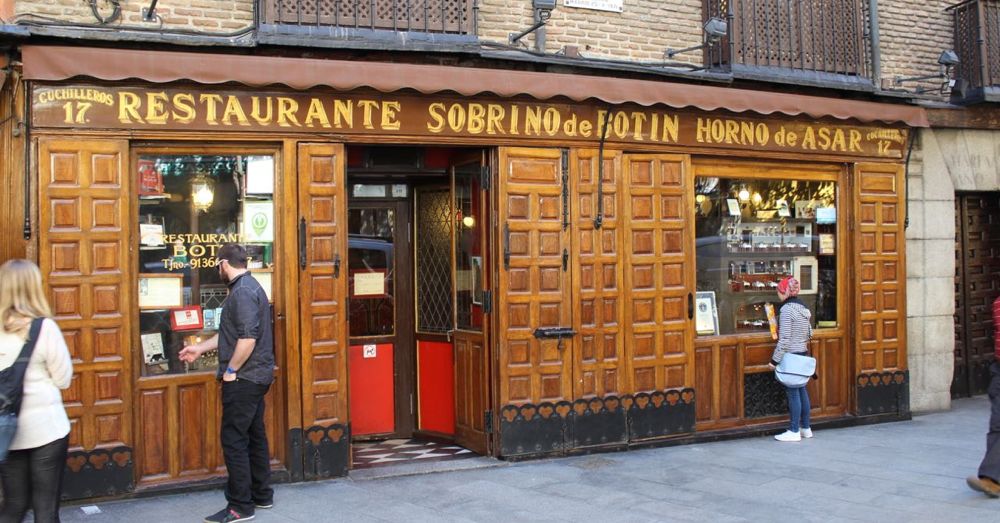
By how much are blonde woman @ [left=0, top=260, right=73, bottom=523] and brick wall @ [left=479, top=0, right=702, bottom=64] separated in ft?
16.6

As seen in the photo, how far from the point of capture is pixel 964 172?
11.2 metres

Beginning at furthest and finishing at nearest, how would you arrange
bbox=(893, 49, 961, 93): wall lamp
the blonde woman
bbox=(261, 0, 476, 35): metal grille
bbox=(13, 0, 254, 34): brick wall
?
bbox=(893, 49, 961, 93): wall lamp → bbox=(261, 0, 476, 35): metal grille → bbox=(13, 0, 254, 34): brick wall → the blonde woman

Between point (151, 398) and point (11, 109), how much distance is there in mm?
2537

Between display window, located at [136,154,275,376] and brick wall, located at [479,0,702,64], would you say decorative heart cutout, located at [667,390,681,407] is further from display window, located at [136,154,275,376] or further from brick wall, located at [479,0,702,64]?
display window, located at [136,154,275,376]

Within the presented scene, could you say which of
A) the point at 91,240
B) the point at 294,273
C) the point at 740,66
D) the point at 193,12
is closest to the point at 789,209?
the point at 740,66

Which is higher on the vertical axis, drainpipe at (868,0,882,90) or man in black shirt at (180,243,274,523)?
drainpipe at (868,0,882,90)

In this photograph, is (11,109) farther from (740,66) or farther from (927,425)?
(927,425)

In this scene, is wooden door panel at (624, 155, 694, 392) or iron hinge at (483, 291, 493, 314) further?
wooden door panel at (624, 155, 694, 392)

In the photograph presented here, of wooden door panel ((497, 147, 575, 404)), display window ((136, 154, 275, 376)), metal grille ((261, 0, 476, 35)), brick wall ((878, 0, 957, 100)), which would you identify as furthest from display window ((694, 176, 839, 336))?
display window ((136, 154, 275, 376))

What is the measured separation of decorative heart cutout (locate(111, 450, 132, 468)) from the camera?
6938 millimetres

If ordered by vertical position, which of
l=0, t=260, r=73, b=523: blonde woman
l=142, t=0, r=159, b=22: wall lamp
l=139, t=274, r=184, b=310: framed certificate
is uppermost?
l=142, t=0, r=159, b=22: wall lamp

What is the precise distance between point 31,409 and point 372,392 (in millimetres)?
4606

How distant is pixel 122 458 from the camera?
22.8ft

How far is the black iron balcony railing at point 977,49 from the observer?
11.0 meters
